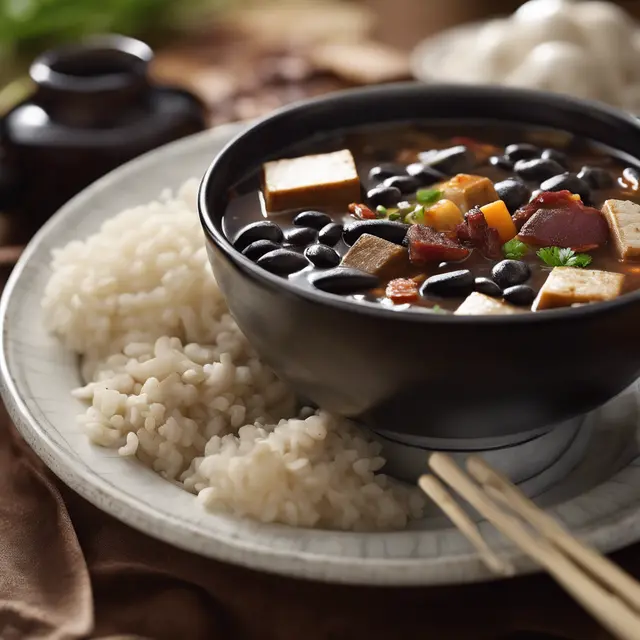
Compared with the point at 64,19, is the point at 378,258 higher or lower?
higher

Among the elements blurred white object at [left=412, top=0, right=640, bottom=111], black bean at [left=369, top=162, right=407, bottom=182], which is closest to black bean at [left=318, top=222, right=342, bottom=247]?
black bean at [left=369, top=162, right=407, bottom=182]

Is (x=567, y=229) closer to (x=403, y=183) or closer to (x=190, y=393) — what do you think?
(x=403, y=183)

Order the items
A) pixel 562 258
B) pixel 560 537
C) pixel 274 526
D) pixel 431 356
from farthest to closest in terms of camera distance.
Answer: pixel 562 258 < pixel 274 526 < pixel 431 356 < pixel 560 537

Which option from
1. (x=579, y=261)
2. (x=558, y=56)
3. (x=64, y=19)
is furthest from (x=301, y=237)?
(x=64, y=19)

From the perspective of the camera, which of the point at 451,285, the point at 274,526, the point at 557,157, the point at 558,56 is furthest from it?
the point at 558,56

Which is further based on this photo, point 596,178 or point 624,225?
point 596,178

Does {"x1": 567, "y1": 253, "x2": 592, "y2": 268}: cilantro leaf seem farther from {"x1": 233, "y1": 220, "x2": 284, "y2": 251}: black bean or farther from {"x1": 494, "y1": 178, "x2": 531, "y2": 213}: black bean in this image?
{"x1": 233, "y1": 220, "x2": 284, "y2": 251}: black bean

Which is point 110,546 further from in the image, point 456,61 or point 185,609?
point 456,61
